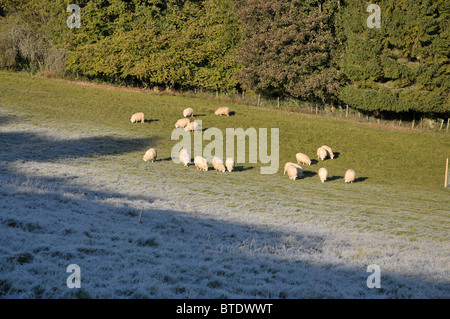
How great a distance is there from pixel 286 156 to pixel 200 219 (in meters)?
15.6

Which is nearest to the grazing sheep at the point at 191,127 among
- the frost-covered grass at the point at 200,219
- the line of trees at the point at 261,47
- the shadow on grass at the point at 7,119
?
the frost-covered grass at the point at 200,219

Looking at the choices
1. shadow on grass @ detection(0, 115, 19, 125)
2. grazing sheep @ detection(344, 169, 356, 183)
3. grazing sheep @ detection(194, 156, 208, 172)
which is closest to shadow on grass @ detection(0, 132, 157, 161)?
shadow on grass @ detection(0, 115, 19, 125)

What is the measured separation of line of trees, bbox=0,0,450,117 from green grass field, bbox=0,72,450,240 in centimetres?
363

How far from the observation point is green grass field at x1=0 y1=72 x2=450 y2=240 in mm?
15414

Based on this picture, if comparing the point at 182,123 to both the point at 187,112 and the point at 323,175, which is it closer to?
the point at 187,112

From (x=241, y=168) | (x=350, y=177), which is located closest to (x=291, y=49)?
(x=241, y=168)

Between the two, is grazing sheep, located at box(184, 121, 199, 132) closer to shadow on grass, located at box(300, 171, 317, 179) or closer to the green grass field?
the green grass field

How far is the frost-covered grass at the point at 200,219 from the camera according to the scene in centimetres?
653

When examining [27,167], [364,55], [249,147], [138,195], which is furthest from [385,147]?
[27,167]

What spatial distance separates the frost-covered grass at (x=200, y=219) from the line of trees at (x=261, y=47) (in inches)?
401

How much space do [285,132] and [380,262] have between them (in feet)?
76.3

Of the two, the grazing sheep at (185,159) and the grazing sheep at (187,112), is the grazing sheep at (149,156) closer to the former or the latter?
the grazing sheep at (185,159)

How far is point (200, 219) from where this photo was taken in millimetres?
11406
